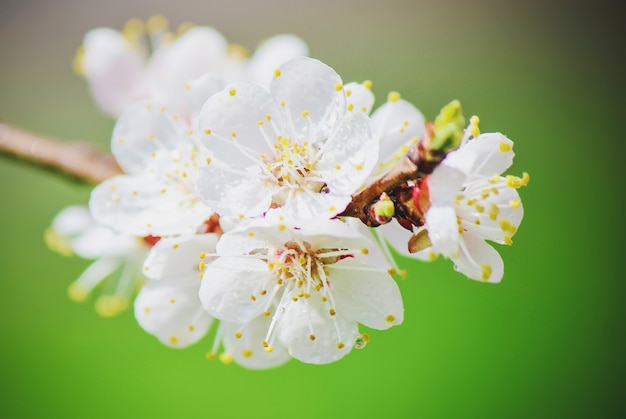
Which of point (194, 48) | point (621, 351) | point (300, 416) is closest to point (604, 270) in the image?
point (621, 351)

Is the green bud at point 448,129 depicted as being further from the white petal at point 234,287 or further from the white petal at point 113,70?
the white petal at point 113,70

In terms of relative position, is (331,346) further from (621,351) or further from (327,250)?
(621,351)

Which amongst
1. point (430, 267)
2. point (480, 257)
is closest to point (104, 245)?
point (480, 257)

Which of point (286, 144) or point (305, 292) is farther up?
point (286, 144)

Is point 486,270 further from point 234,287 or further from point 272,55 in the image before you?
point 272,55

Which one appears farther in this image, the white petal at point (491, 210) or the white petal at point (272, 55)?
the white petal at point (272, 55)

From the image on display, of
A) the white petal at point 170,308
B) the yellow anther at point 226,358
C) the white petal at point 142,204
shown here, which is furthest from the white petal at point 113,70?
the yellow anther at point 226,358
